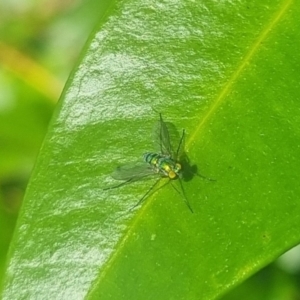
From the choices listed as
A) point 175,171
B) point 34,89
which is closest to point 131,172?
point 175,171

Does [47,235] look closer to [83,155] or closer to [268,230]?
[83,155]

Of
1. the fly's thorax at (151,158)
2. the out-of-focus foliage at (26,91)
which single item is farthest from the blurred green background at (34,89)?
the fly's thorax at (151,158)

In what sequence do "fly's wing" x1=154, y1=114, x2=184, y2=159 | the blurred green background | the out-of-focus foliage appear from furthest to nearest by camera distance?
the out-of-focus foliage → the blurred green background → "fly's wing" x1=154, y1=114, x2=184, y2=159

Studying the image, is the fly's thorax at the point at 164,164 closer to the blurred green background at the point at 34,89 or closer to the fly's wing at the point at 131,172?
the fly's wing at the point at 131,172

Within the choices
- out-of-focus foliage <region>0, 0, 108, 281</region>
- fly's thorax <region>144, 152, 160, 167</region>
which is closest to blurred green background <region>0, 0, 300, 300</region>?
out-of-focus foliage <region>0, 0, 108, 281</region>

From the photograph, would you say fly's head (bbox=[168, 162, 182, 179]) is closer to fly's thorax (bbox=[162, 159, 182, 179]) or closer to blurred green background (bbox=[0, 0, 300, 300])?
fly's thorax (bbox=[162, 159, 182, 179])

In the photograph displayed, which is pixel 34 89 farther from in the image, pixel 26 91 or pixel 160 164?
pixel 160 164

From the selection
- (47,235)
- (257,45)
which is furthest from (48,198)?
(257,45)
